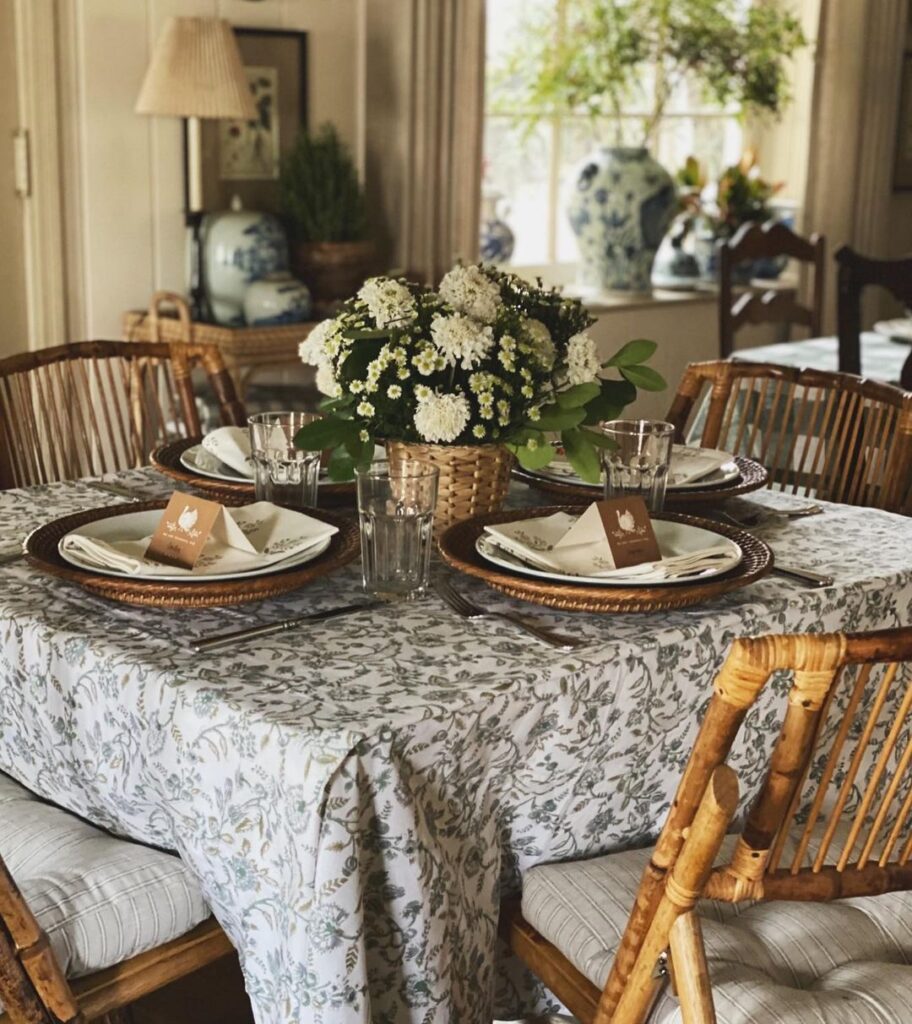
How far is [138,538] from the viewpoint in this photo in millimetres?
1702

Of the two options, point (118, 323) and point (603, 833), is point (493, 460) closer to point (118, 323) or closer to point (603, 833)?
point (603, 833)

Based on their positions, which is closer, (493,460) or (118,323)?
(493,460)

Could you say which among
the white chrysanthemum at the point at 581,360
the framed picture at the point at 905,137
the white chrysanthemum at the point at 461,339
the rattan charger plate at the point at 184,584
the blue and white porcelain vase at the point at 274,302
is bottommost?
the rattan charger plate at the point at 184,584

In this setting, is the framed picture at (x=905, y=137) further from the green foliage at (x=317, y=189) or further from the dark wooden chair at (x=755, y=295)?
the green foliage at (x=317, y=189)

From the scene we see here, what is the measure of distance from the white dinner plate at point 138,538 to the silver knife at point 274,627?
70 mm

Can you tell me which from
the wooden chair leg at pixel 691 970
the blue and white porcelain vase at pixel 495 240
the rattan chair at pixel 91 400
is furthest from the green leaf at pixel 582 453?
the blue and white porcelain vase at pixel 495 240

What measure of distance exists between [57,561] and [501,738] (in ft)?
1.80

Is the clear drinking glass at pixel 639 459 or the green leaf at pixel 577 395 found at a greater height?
the green leaf at pixel 577 395

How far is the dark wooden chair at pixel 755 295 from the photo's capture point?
3861 mm

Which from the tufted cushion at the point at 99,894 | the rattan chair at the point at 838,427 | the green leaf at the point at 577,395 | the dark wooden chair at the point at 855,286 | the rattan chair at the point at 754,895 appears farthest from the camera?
the dark wooden chair at the point at 855,286

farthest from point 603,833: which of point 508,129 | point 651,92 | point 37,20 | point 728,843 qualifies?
point 651,92

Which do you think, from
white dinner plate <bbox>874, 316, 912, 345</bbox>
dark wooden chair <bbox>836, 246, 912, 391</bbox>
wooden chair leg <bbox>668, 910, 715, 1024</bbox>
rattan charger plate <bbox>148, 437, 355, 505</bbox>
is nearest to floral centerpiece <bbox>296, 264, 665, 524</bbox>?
rattan charger plate <bbox>148, 437, 355, 505</bbox>

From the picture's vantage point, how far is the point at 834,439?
2365 millimetres

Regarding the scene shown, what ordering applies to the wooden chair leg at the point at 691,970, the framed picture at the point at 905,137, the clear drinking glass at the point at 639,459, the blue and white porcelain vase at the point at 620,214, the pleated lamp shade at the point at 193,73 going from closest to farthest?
the wooden chair leg at the point at 691,970 < the clear drinking glass at the point at 639,459 < the pleated lamp shade at the point at 193,73 < the blue and white porcelain vase at the point at 620,214 < the framed picture at the point at 905,137
